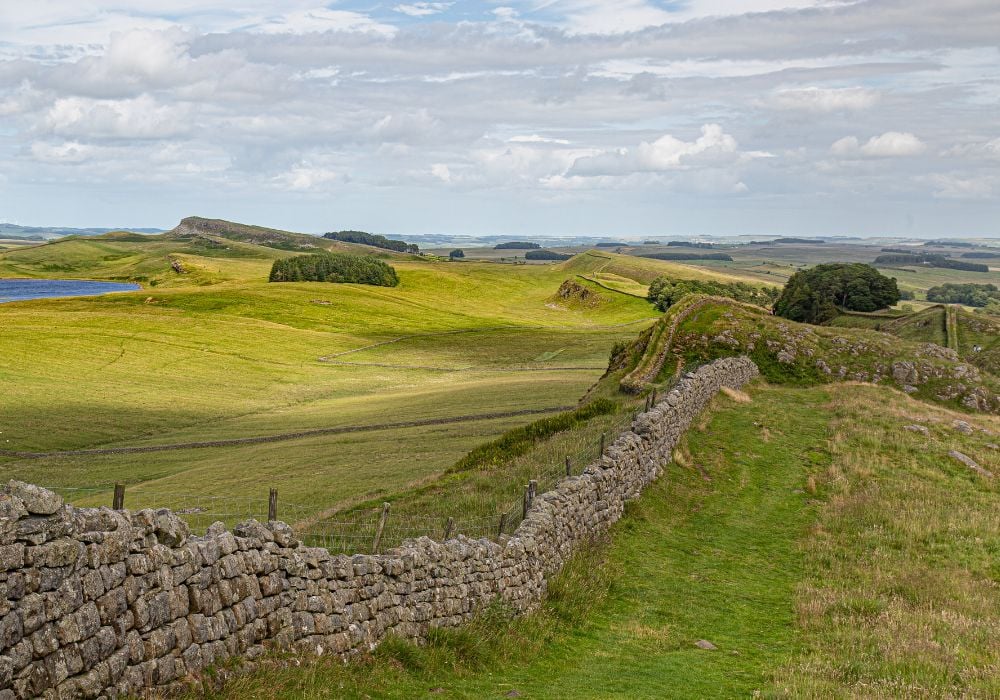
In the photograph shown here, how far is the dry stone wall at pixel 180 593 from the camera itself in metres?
9.07

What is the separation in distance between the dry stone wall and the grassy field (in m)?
0.56

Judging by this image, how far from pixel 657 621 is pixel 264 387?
66650mm

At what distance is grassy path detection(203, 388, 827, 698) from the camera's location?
1405 cm

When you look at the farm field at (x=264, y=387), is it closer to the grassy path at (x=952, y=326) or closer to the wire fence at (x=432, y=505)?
the wire fence at (x=432, y=505)

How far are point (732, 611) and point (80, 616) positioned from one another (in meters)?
14.2

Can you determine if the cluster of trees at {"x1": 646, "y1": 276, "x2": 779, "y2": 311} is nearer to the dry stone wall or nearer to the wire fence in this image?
the wire fence

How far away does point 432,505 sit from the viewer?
2616cm

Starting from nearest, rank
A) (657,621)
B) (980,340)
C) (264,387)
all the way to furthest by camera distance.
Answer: (657,621)
(980,340)
(264,387)

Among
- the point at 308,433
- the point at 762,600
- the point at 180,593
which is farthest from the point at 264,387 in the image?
the point at 180,593

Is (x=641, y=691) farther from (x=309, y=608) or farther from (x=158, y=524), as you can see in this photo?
(x=158, y=524)

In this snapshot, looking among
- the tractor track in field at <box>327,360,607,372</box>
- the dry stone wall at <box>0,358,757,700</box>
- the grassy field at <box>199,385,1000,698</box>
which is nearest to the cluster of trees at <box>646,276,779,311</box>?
the tractor track in field at <box>327,360,607,372</box>

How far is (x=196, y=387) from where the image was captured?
7744 cm

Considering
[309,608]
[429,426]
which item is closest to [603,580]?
[309,608]

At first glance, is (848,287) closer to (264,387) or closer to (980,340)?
(980,340)
